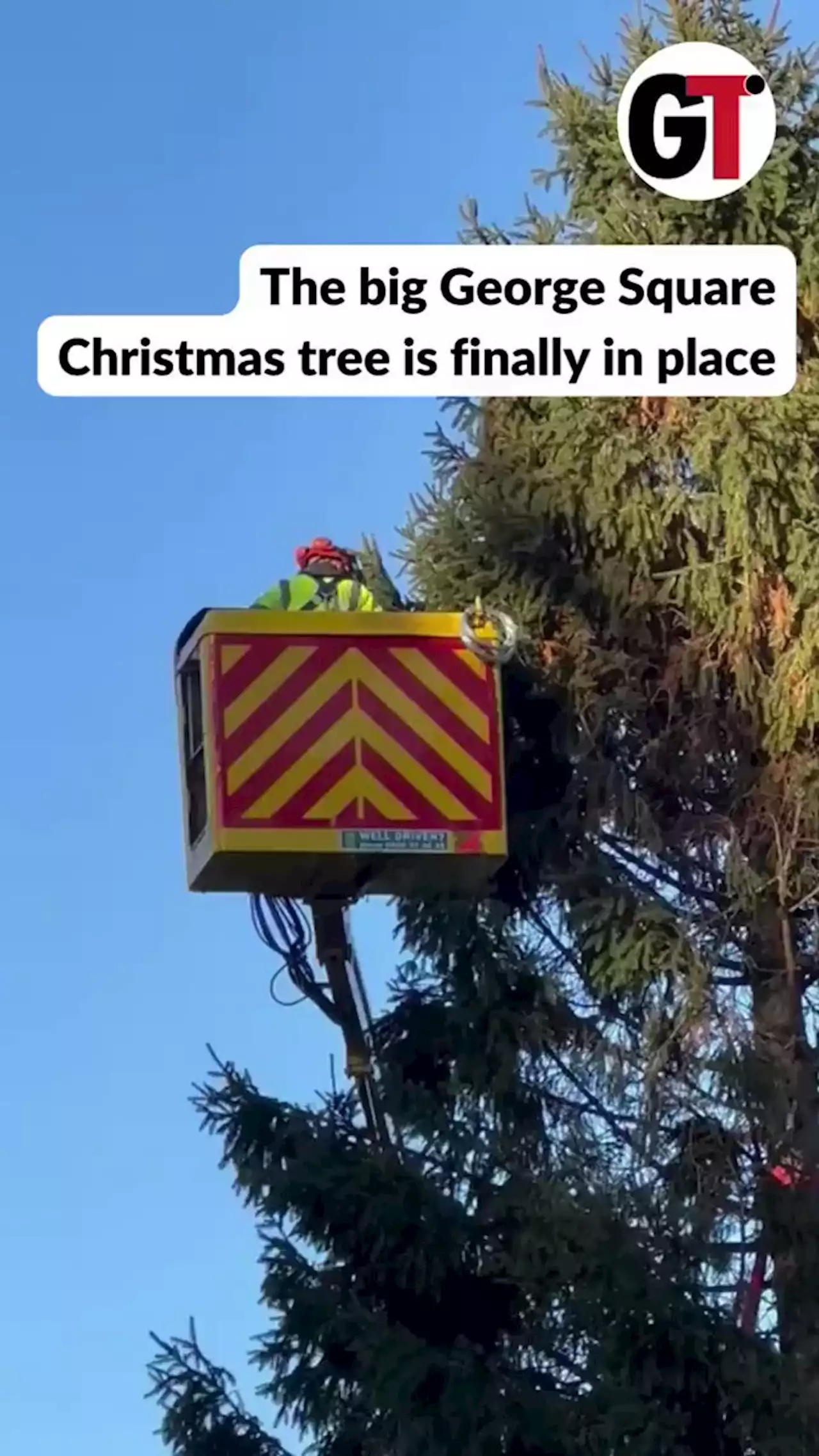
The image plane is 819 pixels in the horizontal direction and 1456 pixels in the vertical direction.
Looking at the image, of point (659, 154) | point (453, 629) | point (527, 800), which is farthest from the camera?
point (527, 800)

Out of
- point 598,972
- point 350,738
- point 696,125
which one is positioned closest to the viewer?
point 696,125

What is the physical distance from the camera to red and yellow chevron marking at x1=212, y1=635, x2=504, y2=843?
9.59 metres

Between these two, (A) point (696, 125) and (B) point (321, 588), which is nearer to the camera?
(A) point (696, 125)

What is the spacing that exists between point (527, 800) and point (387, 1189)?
1.77m

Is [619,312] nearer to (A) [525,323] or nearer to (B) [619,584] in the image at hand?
(A) [525,323]

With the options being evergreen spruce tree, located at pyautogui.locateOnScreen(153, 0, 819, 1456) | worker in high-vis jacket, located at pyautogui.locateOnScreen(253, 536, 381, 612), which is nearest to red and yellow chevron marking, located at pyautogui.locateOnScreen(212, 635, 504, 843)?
worker in high-vis jacket, located at pyautogui.locateOnScreen(253, 536, 381, 612)

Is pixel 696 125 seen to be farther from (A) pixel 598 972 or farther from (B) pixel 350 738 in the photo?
(A) pixel 598 972

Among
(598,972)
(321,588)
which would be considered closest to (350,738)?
(321,588)

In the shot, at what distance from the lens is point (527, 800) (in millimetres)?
11453

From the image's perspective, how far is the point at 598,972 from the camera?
11000 millimetres

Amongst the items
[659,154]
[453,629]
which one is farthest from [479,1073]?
[659,154]

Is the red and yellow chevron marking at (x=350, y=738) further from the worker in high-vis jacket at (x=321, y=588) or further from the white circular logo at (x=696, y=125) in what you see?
the white circular logo at (x=696, y=125)

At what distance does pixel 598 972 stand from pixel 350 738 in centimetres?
177

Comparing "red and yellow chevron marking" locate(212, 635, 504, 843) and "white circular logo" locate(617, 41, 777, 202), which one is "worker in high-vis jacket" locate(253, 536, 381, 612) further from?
"white circular logo" locate(617, 41, 777, 202)
